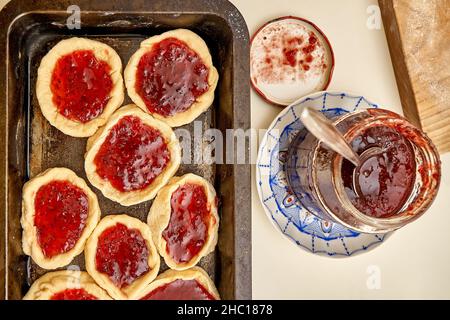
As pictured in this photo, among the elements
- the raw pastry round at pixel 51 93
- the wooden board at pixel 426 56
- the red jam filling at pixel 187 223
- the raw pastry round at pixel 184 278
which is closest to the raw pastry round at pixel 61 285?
the raw pastry round at pixel 184 278

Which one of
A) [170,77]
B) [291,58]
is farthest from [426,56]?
[170,77]

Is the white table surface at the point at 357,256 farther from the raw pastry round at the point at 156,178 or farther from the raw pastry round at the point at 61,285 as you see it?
the raw pastry round at the point at 61,285

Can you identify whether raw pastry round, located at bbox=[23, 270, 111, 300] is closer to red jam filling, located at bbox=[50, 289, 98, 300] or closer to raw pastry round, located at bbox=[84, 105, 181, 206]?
red jam filling, located at bbox=[50, 289, 98, 300]

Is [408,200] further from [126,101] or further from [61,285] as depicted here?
[61,285]

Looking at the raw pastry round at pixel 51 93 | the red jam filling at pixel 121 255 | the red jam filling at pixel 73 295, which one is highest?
the raw pastry round at pixel 51 93

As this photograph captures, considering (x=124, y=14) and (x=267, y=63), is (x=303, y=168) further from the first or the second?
(x=124, y=14)
